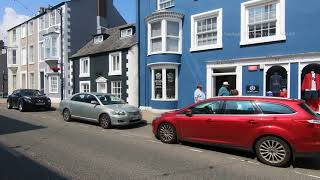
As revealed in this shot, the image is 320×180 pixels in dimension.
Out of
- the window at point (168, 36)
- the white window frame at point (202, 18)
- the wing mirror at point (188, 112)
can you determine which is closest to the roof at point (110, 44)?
the window at point (168, 36)

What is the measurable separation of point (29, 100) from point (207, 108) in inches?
577

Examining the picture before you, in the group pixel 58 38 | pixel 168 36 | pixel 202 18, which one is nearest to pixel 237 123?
pixel 202 18

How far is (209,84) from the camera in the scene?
672 inches

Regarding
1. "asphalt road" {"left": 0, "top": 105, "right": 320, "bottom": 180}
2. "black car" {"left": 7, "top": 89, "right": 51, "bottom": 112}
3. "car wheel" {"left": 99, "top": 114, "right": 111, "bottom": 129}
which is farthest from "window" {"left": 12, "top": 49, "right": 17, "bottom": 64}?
"asphalt road" {"left": 0, "top": 105, "right": 320, "bottom": 180}

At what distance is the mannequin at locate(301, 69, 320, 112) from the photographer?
13305 mm

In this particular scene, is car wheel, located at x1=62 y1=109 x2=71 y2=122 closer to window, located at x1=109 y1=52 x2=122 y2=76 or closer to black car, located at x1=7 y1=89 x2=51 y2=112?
black car, located at x1=7 y1=89 x2=51 y2=112

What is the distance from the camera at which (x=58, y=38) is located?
29016 mm

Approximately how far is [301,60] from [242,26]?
130 inches

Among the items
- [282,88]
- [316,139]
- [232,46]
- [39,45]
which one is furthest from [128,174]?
[39,45]

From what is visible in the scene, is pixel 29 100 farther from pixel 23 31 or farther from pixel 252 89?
pixel 23 31

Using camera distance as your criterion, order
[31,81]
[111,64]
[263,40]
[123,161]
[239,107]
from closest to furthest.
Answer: [123,161] → [239,107] → [263,40] → [111,64] → [31,81]

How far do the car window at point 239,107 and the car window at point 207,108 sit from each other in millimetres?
268

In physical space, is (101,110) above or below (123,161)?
above

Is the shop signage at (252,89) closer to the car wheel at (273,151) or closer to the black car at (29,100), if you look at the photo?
the car wheel at (273,151)
